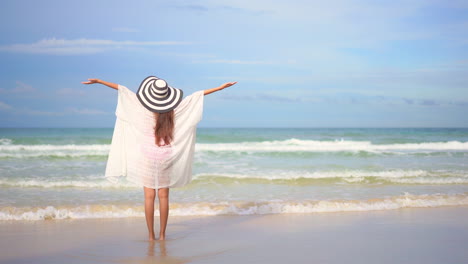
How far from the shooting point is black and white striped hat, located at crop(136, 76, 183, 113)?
480 centimetres

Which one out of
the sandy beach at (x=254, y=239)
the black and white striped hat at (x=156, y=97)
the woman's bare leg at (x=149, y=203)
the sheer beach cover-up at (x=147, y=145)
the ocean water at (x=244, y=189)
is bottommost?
the ocean water at (x=244, y=189)

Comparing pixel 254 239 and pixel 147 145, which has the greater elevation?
pixel 147 145

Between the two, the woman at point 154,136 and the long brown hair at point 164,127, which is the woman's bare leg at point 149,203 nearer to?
the woman at point 154,136

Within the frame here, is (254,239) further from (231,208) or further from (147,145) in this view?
(231,208)

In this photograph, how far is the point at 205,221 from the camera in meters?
6.48

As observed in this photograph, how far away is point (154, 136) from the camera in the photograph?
4.95 metres

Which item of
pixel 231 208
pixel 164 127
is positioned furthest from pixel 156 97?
pixel 231 208

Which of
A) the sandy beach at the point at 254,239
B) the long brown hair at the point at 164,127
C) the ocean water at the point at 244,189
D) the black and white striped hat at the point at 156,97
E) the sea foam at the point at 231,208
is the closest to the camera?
the sandy beach at the point at 254,239

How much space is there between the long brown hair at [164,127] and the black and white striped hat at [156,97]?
3.5 inches

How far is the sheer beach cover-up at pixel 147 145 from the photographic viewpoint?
16.2 ft

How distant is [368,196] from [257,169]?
544cm

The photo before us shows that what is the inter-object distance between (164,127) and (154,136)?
0.49ft

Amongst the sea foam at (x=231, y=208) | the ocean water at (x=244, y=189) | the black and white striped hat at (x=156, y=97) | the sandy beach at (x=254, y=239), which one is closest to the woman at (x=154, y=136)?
the black and white striped hat at (x=156, y=97)

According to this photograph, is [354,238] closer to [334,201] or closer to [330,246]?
[330,246]
